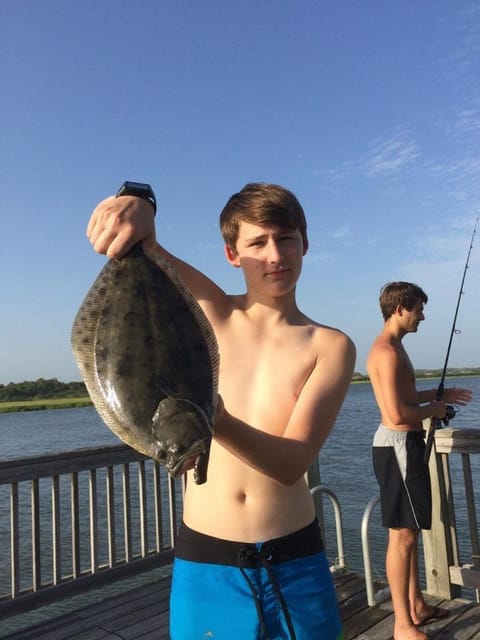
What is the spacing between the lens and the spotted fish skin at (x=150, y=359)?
3.86ft

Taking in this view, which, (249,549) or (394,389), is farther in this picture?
(394,389)

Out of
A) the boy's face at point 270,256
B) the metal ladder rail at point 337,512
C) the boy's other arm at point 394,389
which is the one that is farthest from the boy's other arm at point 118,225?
the metal ladder rail at point 337,512

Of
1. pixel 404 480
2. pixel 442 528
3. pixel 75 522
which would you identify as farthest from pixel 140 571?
pixel 442 528

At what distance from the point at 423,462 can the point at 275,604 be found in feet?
8.50

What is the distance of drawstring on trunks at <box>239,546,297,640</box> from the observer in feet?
5.42

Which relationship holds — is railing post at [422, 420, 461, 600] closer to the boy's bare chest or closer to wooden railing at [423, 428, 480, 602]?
wooden railing at [423, 428, 480, 602]

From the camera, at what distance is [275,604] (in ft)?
5.49

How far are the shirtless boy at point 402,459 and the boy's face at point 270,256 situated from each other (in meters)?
2.30

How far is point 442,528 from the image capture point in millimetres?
4395

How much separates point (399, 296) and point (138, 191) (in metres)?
2.94

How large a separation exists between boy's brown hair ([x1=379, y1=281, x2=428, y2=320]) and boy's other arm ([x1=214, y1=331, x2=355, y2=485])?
2368 mm

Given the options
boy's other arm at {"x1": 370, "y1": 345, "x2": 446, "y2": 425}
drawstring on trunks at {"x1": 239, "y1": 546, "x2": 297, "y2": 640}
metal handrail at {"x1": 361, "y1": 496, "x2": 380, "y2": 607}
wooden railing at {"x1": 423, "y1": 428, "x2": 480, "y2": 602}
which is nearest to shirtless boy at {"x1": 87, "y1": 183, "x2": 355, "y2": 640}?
drawstring on trunks at {"x1": 239, "y1": 546, "x2": 297, "y2": 640}

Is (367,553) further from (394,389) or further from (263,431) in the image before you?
(263,431)

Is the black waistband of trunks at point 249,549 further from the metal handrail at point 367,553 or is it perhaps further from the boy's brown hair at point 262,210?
the metal handrail at point 367,553
